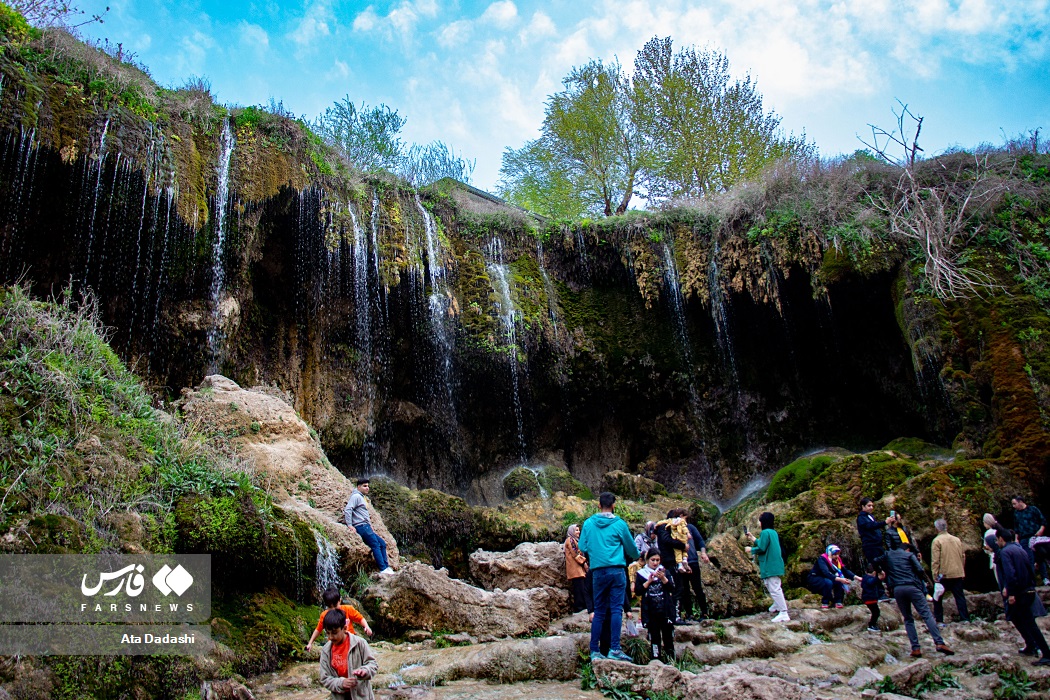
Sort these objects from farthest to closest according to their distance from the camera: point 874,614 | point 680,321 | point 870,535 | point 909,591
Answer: point 680,321, point 870,535, point 874,614, point 909,591

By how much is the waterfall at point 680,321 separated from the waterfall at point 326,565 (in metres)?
12.3

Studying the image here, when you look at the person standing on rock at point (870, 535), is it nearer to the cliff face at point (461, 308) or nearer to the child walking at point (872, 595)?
the child walking at point (872, 595)

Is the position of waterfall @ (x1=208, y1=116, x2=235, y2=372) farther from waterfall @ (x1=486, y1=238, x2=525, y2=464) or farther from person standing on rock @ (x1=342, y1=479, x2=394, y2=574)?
waterfall @ (x1=486, y1=238, x2=525, y2=464)

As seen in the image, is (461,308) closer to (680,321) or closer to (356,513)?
(680,321)

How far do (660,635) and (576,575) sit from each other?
234 cm

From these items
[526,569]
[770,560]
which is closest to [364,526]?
[526,569]

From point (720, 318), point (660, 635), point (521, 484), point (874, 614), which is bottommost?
point (874, 614)

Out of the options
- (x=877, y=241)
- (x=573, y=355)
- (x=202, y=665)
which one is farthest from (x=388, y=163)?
(x=202, y=665)

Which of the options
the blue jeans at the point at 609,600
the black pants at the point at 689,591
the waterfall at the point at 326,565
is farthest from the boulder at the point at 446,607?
the blue jeans at the point at 609,600

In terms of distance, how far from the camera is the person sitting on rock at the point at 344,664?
12.8 ft

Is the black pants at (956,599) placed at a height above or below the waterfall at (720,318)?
below

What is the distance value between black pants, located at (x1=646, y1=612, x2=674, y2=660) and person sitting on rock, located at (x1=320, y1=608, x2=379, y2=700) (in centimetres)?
264

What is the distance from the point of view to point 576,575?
26.5 feet

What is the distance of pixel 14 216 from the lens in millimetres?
10648
